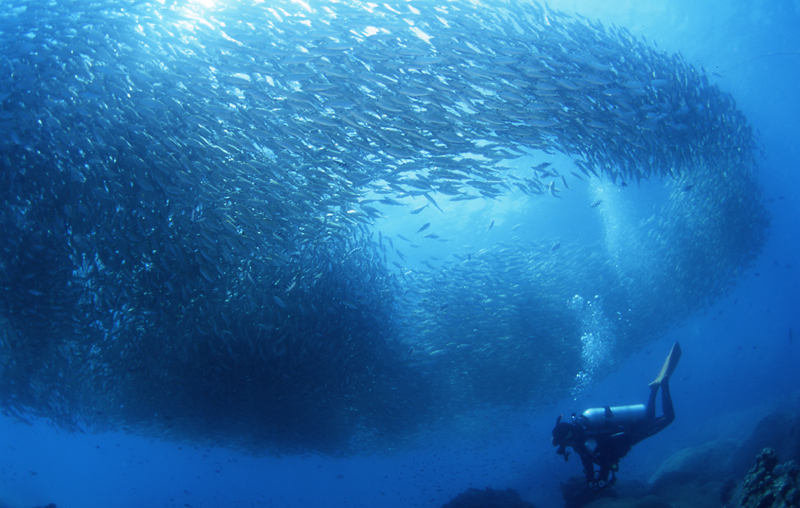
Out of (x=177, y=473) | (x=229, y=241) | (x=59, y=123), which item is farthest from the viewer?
(x=177, y=473)

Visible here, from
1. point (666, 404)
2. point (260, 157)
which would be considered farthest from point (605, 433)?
point (260, 157)

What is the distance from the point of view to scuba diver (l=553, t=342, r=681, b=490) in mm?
7422

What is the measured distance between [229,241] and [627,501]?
36.8ft

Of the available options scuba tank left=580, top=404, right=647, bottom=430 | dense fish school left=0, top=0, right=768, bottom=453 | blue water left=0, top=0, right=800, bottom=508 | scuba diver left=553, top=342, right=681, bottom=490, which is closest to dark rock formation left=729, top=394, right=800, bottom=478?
scuba diver left=553, top=342, right=681, bottom=490

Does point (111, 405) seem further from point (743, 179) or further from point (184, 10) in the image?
point (743, 179)

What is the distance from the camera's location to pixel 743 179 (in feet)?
49.2

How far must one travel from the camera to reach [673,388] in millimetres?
77062

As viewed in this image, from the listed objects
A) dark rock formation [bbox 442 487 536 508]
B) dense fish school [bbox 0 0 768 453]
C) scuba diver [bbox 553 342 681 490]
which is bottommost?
dark rock formation [bbox 442 487 536 508]

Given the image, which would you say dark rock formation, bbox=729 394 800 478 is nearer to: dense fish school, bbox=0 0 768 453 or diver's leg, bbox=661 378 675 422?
diver's leg, bbox=661 378 675 422

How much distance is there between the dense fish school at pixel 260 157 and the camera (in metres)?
5.92

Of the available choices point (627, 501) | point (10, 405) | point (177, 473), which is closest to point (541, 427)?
point (627, 501)

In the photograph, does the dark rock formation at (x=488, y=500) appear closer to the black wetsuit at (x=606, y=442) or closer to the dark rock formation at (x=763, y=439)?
the dark rock formation at (x=763, y=439)

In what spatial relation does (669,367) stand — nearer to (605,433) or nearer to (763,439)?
(605,433)

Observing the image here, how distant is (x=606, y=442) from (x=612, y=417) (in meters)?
0.63
